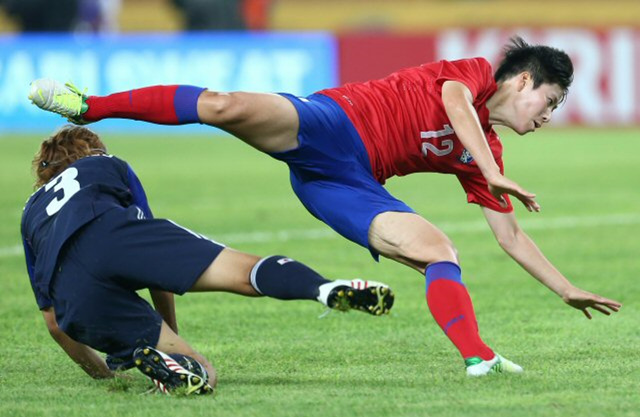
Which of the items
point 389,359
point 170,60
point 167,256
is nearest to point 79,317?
point 167,256

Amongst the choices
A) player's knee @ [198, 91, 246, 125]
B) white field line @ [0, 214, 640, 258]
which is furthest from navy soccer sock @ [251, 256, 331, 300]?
white field line @ [0, 214, 640, 258]

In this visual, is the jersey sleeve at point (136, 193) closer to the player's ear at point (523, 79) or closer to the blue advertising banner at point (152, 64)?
the player's ear at point (523, 79)

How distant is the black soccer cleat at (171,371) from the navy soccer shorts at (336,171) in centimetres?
94

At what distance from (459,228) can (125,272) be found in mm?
6581

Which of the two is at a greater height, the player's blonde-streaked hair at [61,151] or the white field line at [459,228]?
the player's blonde-streaked hair at [61,151]

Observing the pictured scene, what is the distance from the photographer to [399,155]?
19.5ft

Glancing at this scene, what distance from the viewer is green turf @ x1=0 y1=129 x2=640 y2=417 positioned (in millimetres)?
5012

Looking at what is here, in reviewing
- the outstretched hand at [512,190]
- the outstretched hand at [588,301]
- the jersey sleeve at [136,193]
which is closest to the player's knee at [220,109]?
the jersey sleeve at [136,193]

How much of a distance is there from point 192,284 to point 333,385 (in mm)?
746

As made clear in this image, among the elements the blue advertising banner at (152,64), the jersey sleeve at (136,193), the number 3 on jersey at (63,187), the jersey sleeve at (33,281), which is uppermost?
the number 3 on jersey at (63,187)

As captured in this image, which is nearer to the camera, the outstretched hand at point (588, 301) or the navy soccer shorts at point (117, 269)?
the navy soccer shorts at point (117, 269)

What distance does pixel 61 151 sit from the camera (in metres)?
5.63

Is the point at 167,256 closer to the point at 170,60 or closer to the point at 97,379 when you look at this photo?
the point at 97,379

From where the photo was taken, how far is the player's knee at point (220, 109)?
5.38m
